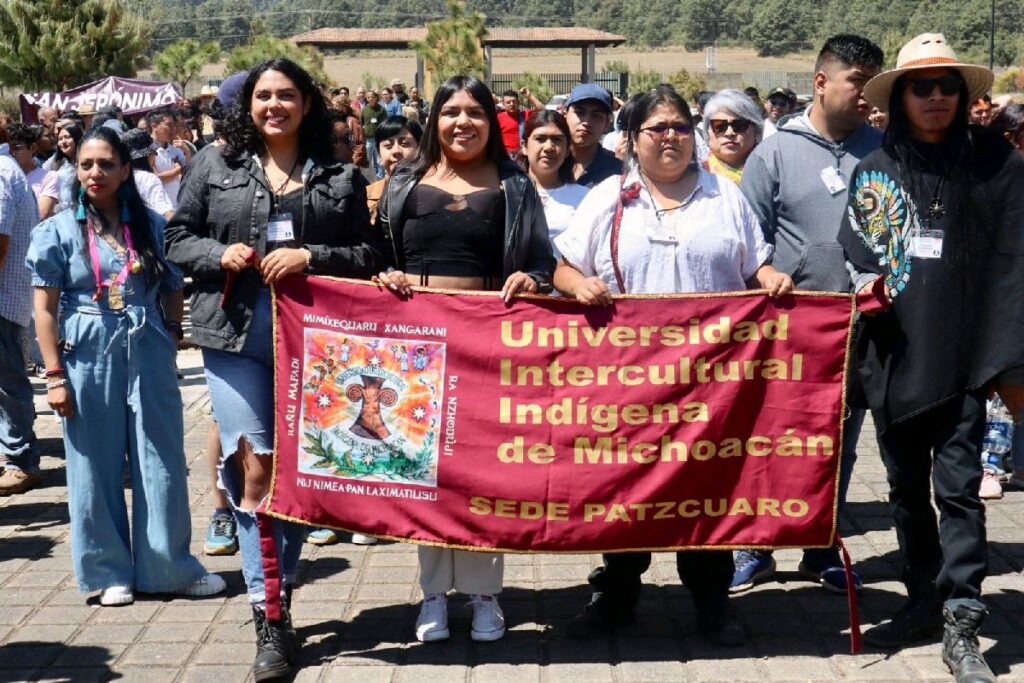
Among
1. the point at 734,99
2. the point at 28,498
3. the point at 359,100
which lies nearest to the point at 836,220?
the point at 734,99

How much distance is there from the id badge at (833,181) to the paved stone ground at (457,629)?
1.76 meters

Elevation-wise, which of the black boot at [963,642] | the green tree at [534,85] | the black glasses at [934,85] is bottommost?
the black boot at [963,642]

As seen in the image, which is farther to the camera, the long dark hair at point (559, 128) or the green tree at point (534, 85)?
the green tree at point (534, 85)

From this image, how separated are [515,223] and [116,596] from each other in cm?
242

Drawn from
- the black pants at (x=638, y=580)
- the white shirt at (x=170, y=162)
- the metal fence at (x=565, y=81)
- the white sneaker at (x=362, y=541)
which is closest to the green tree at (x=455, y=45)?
the metal fence at (x=565, y=81)

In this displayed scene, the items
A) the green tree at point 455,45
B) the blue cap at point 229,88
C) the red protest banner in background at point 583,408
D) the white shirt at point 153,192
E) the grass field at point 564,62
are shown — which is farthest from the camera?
the grass field at point 564,62

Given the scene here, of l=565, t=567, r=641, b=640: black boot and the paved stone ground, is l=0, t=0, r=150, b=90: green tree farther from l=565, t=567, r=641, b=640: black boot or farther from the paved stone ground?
l=565, t=567, r=641, b=640: black boot

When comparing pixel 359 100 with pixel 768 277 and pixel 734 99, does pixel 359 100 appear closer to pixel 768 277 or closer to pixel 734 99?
pixel 734 99

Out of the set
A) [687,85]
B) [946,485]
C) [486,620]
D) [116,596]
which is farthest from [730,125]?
[687,85]

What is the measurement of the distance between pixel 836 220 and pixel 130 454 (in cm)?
324

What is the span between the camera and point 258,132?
16.2 feet

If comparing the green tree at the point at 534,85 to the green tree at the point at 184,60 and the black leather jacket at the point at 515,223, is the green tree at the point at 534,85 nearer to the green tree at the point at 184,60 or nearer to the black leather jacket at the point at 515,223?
the green tree at the point at 184,60

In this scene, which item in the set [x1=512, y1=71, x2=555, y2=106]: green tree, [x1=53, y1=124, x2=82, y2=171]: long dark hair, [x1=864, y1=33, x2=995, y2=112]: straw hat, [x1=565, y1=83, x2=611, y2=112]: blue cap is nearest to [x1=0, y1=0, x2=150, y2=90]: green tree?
[x1=512, y1=71, x2=555, y2=106]: green tree

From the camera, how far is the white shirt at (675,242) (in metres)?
4.84
